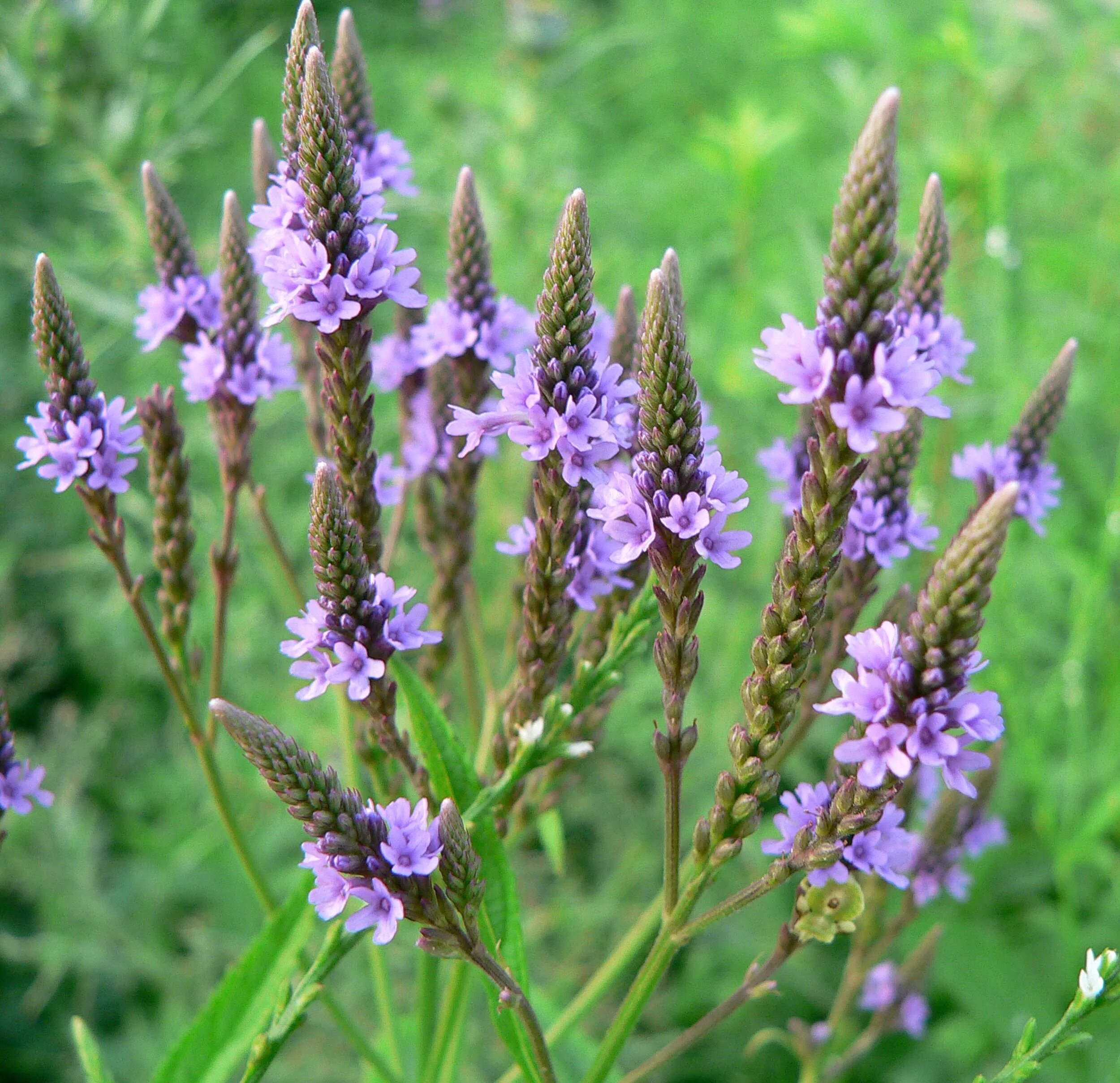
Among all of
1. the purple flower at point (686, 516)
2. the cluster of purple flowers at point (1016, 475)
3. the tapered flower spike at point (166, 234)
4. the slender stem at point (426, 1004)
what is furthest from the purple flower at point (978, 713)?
the tapered flower spike at point (166, 234)

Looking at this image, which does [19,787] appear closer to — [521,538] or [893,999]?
[521,538]

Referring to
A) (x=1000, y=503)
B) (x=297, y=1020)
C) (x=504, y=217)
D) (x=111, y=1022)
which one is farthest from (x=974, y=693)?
(x=111, y=1022)

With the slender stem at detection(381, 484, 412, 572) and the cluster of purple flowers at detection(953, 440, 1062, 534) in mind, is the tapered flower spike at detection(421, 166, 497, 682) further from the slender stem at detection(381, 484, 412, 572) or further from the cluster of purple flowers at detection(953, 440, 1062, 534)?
the cluster of purple flowers at detection(953, 440, 1062, 534)

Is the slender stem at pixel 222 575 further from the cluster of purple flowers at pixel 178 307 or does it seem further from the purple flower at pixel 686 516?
the purple flower at pixel 686 516

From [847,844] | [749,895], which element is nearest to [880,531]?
[847,844]

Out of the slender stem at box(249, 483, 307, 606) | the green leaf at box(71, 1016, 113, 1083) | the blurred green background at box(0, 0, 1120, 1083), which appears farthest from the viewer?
the blurred green background at box(0, 0, 1120, 1083)

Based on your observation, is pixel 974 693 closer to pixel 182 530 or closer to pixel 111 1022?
pixel 182 530

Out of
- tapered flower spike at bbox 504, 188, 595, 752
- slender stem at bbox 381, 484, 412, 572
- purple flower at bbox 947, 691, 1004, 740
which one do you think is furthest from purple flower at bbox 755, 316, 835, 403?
slender stem at bbox 381, 484, 412, 572
